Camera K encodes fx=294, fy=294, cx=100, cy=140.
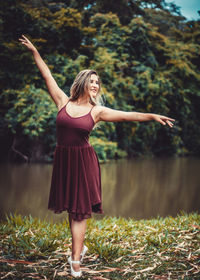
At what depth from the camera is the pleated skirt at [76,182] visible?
7.71ft

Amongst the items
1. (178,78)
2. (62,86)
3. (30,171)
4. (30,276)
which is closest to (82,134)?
Result: (30,276)

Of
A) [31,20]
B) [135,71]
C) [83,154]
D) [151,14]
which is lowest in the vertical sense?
[83,154]

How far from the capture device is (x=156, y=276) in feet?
7.85

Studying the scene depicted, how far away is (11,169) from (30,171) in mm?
824

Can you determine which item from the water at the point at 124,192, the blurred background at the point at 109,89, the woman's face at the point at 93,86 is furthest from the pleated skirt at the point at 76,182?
the blurred background at the point at 109,89

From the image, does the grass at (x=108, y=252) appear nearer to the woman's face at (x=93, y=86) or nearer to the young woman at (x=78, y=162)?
the young woman at (x=78, y=162)

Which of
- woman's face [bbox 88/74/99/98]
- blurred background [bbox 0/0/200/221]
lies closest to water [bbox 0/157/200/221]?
blurred background [bbox 0/0/200/221]

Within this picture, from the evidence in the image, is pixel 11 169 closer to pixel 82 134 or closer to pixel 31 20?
pixel 31 20

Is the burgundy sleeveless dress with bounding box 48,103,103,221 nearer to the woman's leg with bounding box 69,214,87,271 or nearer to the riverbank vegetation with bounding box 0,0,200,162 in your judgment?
the woman's leg with bounding box 69,214,87,271

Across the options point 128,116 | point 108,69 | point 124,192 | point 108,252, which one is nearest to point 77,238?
point 108,252

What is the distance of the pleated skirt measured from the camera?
92.5 inches

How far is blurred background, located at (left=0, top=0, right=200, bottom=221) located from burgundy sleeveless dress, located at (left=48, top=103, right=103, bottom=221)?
11.3 feet

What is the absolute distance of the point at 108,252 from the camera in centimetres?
280

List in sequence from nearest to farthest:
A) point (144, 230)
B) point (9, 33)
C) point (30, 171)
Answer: point (144, 230), point (30, 171), point (9, 33)
